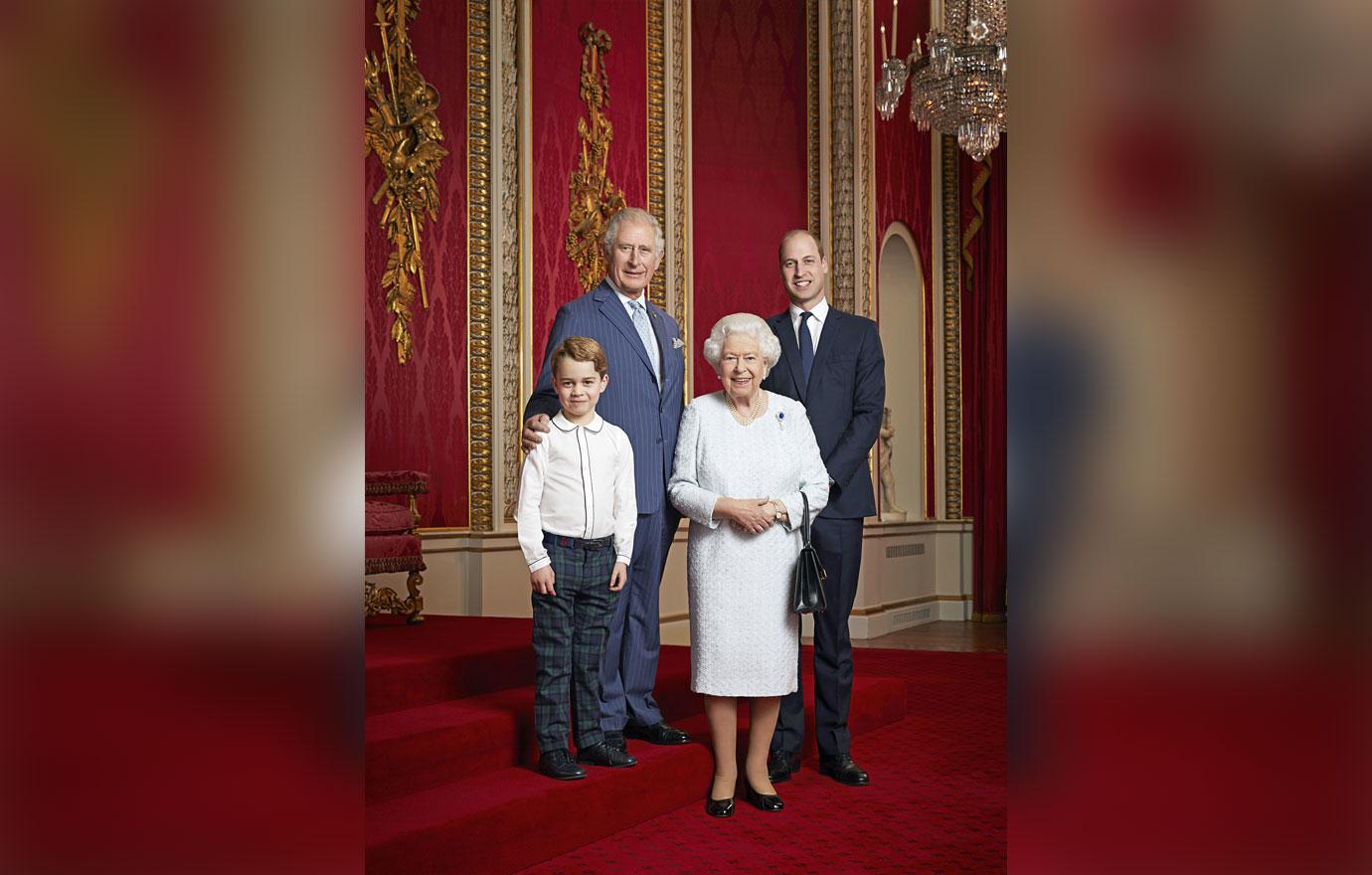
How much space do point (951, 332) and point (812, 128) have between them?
2.00 meters

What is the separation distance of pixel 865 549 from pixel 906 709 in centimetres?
300

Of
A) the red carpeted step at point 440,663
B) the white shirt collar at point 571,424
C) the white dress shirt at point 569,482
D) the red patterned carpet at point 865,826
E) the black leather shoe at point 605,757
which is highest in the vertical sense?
the white shirt collar at point 571,424

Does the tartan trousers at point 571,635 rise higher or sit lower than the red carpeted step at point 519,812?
higher

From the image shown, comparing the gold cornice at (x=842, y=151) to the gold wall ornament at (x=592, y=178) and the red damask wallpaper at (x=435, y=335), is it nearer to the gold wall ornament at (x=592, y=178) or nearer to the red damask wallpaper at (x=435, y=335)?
the gold wall ornament at (x=592, y=178)

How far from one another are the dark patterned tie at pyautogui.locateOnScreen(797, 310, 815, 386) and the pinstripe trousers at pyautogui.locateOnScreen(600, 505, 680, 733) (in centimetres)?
58

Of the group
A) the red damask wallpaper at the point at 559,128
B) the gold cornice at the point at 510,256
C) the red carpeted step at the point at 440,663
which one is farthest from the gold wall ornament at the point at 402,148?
the red carpeted step at the point at 440,663

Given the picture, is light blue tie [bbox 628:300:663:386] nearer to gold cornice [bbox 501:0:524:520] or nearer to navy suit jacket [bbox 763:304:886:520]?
navy suit jacket [bbox 763:304:886:520]

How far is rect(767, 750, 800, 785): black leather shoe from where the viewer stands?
3.71 metres

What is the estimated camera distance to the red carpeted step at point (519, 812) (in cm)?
276

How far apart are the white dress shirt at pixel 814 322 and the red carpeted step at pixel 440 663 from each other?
139 centimetres

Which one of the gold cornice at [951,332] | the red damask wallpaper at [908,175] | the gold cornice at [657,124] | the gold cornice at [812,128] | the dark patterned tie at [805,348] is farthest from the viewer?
the gold cornice at [951,332]
